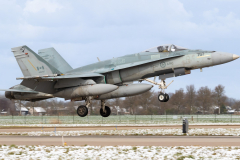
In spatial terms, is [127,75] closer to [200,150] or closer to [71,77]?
[71,77]

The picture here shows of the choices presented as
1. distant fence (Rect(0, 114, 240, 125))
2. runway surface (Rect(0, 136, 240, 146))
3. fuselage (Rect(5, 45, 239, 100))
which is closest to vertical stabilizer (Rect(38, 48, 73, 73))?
fuselage (Rect(5, 45, 239, 100))

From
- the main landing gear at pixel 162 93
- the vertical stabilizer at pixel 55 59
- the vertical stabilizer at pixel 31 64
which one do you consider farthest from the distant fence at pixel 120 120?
the main landing gear at pixel 162 93

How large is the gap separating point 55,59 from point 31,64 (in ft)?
12.2

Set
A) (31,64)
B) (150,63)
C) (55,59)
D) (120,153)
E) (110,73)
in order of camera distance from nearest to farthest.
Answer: (120,153) → (150,63) → (110,73) → (31,64) → (55,59)

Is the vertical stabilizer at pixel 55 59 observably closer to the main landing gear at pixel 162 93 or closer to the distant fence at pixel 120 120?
the main landing gear at pixel 162 93

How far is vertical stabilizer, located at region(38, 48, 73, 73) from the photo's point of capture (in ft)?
89.6

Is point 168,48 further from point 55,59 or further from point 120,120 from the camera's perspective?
point 120,120

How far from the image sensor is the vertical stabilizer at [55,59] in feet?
89.6

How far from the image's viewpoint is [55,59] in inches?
1081

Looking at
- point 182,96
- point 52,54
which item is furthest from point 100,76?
Answer: point 182,96

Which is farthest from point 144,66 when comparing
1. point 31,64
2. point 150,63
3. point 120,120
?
point 120,120

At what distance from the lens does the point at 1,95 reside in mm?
43531

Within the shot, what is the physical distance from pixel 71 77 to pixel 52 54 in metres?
5.98

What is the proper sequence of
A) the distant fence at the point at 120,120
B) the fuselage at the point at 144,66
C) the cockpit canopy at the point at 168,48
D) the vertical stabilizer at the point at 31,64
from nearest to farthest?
the fuselage at the point at 144,66 → the cockpit canopy at the point at 168,48 → the vertical stabilizer at the point at 31,64 → the distant fence at the point at 120,120
